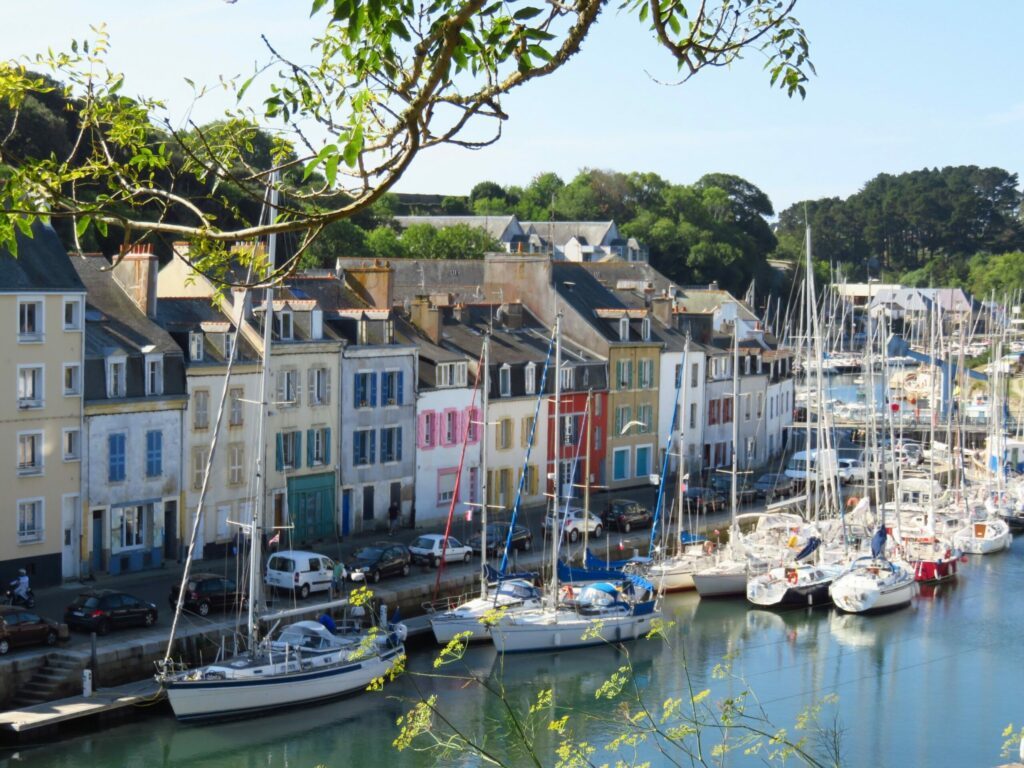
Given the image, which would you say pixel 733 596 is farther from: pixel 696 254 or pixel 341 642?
pixel 696 254

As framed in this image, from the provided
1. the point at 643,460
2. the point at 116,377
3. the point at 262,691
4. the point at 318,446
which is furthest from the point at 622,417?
the point at 262,691

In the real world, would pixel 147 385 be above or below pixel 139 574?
above

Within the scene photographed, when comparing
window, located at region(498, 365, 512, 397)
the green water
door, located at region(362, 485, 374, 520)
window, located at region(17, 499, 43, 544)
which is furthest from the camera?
window, located at region(498, 365, 512, 397)

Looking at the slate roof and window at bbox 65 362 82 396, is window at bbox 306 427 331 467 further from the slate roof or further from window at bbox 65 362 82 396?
the slate roof

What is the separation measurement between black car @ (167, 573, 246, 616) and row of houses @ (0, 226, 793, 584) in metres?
2.24

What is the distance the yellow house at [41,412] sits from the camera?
30.4 meters

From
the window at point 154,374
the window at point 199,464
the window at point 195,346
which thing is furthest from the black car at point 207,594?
the window at point 195,346

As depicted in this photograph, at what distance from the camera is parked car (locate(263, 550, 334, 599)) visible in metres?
31.6

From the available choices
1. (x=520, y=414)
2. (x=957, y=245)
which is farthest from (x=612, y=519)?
(x=957, y=245)

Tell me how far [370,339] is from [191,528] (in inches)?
309

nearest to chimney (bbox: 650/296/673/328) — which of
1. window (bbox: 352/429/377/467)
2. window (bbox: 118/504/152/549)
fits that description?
window (bbox: 352/429/377/467)

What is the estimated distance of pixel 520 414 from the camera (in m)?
44.1

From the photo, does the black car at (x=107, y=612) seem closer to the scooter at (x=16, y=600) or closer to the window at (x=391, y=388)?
the scooter at (x=16, y=600)

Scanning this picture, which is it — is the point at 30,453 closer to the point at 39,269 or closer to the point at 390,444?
the point at 39,269
